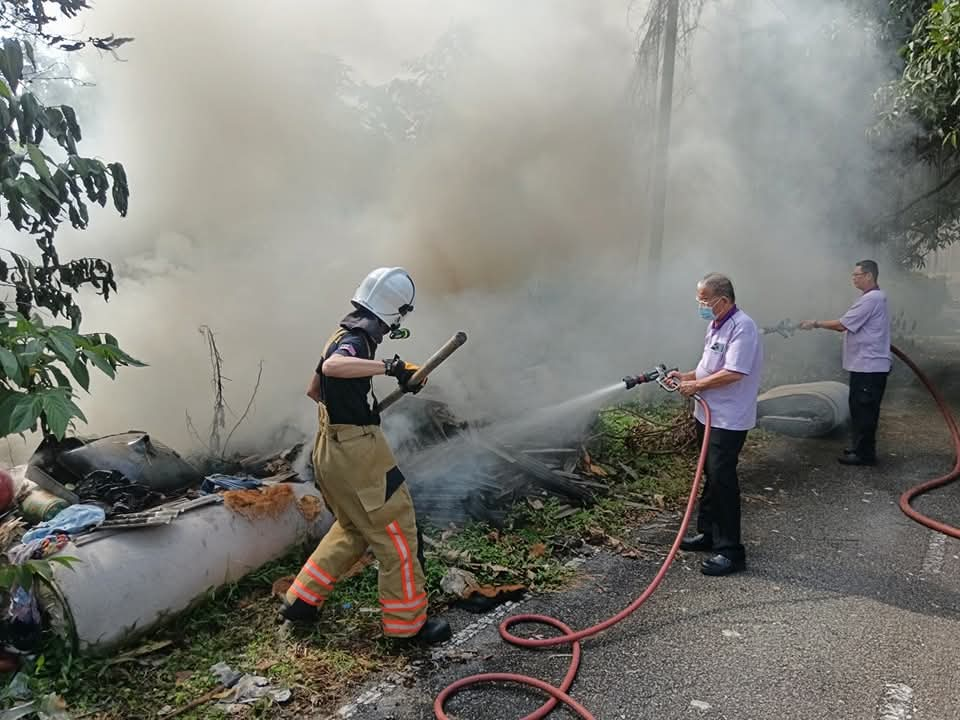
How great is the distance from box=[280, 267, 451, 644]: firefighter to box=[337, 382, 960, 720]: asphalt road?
0.34 m

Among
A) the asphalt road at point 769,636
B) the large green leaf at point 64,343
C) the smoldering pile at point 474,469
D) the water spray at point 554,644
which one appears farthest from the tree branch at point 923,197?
the large green leaf at point 64,343

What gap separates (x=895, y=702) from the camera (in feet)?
9.42

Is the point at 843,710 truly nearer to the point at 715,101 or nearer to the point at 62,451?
the point at 62,451

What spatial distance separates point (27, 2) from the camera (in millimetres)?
3359

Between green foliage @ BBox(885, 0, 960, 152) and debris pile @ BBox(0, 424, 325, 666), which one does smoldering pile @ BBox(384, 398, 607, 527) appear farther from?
green foliage @ BBox(885, 0, 960, 152)

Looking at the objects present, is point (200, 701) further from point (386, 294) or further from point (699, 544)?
point (699, 544)

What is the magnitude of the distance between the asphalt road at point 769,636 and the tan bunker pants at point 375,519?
30 cm

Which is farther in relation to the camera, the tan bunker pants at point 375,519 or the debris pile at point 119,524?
the tan bunker pants at point 375,519

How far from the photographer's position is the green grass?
9.33 ft

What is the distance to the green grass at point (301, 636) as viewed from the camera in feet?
9.33

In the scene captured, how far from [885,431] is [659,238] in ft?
10.3

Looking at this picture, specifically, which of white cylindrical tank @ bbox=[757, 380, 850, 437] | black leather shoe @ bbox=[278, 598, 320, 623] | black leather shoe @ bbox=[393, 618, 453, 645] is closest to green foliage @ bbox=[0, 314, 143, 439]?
black leather shoe @ bbox=[278, 598, 320, 623]

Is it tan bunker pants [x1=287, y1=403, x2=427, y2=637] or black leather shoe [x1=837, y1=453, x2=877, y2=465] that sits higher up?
tan bunker pants [x1=287, y1=403, x2=427, y2=637]

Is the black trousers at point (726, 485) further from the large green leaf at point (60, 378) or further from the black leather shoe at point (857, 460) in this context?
the large green leaf at point (60, 378)
